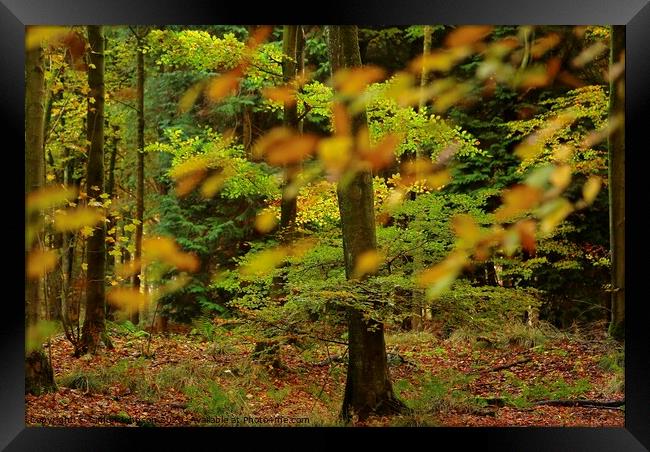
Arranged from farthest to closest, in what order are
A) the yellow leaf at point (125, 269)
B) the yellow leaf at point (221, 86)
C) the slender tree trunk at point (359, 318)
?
the yellow leaf at point (221, 86) < the yellow leaf at point (125, 269) < the slender tree trunk at point (359, 318)

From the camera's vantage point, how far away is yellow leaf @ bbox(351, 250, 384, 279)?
4056 mm

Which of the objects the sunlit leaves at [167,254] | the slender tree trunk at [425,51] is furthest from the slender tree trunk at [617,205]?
the sunlit leaves at [167,254]

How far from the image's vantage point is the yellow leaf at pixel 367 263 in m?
4.06

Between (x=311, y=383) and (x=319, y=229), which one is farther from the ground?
(x=319, y=229)

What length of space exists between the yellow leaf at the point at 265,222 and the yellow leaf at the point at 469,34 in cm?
222

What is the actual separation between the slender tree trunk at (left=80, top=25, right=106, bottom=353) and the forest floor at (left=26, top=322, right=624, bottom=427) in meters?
0.29

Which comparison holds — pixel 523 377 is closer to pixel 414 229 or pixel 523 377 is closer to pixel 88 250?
pixel 414 229

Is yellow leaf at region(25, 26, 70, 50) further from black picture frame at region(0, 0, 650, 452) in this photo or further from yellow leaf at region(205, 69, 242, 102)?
yellow leaf at region(205, 69, 242, 102)

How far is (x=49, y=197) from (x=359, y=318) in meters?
2.44

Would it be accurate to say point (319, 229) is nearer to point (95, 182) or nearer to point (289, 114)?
point (289, 114)

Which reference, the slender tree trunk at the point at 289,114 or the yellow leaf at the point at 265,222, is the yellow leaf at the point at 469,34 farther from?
the yellow leaf at the point at 265,222

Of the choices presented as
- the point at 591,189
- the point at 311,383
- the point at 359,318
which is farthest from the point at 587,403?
the point at 311,383

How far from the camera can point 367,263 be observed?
4.10m
